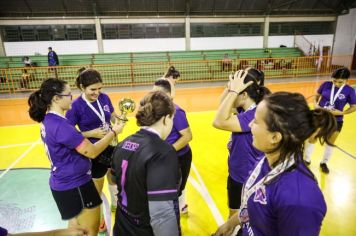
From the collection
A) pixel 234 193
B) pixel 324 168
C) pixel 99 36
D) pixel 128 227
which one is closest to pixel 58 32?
pixel 99 36

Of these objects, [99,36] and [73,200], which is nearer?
[73,200]

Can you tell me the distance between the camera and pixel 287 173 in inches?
51.5

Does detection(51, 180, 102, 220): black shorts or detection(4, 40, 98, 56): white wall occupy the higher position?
detection(4, 40, 98, 56): white wall

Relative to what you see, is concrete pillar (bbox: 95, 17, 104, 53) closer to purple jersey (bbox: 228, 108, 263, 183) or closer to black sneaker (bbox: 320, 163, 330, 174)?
black sneaker (bbox: 320, 163, 330, 174)

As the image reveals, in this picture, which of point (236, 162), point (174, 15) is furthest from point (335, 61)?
point (236, 162)

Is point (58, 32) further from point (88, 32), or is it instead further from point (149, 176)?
point (149, 176)

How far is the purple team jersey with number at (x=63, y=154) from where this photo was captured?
2.29 meters

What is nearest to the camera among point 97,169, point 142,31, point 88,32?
point 97,169

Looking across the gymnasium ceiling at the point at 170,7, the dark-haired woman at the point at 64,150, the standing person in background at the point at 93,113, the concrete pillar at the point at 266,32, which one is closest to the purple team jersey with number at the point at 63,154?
the dark-haired woman at the point at 64,150

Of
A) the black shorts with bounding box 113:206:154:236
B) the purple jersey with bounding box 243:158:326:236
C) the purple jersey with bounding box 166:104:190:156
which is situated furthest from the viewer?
the purple jersey with bounding box 166:104:190:156

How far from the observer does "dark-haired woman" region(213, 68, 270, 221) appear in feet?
7.66

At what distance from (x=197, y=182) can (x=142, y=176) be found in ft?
11.5

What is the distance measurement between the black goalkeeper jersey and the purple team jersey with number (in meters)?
0.77

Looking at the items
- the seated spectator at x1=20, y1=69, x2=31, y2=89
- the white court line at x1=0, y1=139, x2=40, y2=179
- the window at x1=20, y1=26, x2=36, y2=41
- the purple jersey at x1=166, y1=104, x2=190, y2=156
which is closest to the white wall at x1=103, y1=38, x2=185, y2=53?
the window at x1=20, y1=26, x2=36, y2=41
